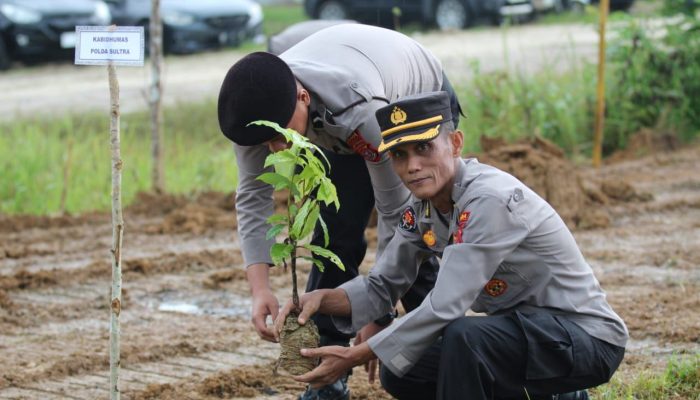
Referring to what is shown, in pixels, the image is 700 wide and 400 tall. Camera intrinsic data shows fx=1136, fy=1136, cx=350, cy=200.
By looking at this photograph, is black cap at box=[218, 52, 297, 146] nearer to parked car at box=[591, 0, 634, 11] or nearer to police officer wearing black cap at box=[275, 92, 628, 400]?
police officer wearing black cap at box=[275, 92, 628, 400]

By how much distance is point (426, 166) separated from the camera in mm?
3531

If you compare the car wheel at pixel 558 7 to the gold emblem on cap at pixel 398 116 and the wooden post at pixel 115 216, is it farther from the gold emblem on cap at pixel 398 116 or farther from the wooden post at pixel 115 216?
the wooden post at pixel 115 216

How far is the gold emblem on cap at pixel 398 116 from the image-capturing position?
348cm

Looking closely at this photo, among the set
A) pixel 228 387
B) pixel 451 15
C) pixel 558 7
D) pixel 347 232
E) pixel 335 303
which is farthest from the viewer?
pixel 558 7

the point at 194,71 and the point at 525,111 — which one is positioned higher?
the point at 525,111

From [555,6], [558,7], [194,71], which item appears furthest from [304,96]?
[558,7]

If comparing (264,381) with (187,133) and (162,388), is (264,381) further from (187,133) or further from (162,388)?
(187,133)

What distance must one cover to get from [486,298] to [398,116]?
26.1 inches

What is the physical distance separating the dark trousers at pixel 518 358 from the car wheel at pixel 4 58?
1375 cm

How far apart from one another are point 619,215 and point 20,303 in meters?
3.93

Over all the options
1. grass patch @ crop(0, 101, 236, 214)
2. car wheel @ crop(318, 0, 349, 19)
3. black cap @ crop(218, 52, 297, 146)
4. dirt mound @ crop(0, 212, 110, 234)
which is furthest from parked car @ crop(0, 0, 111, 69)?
black cap @ crop(218, 52, 297, 146)

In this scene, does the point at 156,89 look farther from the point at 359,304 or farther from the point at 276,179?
the point at 276,179

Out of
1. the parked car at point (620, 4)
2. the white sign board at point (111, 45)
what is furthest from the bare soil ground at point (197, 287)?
the parked car at point (620, 4)

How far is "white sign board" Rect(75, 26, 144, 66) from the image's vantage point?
3406mm
